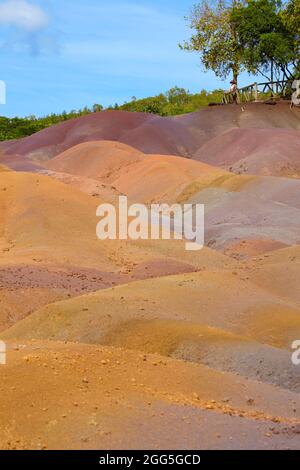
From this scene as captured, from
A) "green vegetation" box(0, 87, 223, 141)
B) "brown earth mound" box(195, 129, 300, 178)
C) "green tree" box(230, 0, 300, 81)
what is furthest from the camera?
"green vegetation" box(0, 87, 223, 141)

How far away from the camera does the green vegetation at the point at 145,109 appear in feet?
198

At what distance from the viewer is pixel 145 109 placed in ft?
201

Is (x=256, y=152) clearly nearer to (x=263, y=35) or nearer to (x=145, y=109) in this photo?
(x=263, y=35)

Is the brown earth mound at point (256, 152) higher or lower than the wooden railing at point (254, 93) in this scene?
lower

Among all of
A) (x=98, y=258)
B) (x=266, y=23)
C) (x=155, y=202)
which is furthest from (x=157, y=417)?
(x=266, y=23)

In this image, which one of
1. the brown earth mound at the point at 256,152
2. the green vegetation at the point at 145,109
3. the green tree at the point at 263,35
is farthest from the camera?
the green vegetation at the point at 145,109

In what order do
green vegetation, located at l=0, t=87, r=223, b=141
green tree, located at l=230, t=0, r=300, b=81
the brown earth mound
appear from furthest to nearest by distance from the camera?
green vegetation, located at l=0, t=87, r=223, b=141
green tree, located at l=230, t=0, r=300, b=81
the brown earth mound

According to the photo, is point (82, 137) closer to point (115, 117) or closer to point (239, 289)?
point (115, 117)

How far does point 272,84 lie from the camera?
168ft

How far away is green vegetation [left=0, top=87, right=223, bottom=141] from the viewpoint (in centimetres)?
6050

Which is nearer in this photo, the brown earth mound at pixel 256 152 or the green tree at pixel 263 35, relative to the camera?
the brown earth mound at pixel 256 152

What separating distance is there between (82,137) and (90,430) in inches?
1552

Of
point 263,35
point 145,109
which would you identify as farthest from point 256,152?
point 145,109

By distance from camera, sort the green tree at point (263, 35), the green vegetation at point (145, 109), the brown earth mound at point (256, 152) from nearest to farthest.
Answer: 1. the brown earth mound at point (256, 152)
2. the green tree at point (263, 35)
3. the green vegetation at point (145, 109)
